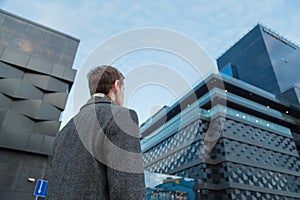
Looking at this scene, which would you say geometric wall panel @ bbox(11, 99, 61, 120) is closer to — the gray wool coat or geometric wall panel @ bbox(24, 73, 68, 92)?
geometric wall panel @ bbox(24, 73, 68, 92)

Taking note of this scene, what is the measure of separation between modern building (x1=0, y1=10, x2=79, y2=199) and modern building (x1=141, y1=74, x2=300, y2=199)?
25.3 meters

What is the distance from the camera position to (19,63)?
51.2ft

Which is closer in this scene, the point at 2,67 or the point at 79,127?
the point at 79,127

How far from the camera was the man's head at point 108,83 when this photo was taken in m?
1.42

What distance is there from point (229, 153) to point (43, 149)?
2904 centimetres

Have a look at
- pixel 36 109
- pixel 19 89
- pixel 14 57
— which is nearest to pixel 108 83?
pixel 36 109

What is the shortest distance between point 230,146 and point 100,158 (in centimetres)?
3660

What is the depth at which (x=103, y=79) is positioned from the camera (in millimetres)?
1439

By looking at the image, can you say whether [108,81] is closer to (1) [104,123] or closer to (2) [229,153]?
(1) [104,123]

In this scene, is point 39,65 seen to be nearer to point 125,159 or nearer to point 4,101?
point 4,101

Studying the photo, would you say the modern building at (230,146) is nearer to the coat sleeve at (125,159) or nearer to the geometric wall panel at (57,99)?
the geometric wall panel at (57,99)

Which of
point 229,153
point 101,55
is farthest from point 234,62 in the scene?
point 101,55

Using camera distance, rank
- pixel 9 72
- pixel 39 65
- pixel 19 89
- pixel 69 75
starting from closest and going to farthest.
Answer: pixel 19 89 < pixel 9 72 < pixel 39 65 < pixel 69 75

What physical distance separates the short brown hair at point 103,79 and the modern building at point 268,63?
57332 millimetres
